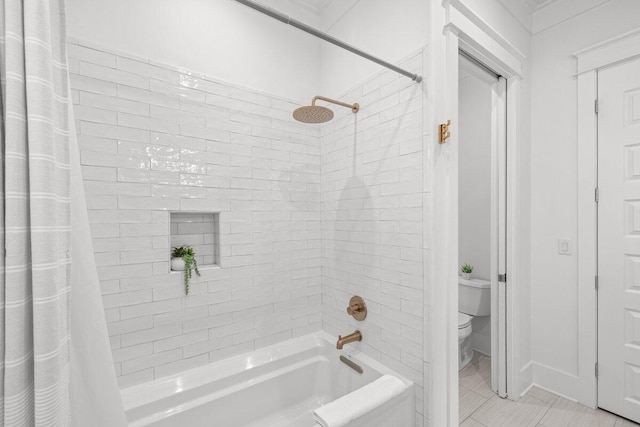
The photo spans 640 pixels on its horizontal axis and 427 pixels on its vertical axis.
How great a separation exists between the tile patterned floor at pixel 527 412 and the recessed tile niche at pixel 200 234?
1.86m

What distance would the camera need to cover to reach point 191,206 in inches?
62.7

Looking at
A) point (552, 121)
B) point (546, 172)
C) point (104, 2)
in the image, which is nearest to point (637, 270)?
point (546, 172)

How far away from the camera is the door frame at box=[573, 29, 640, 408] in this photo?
6.05ft

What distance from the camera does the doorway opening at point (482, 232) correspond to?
2.00 meters

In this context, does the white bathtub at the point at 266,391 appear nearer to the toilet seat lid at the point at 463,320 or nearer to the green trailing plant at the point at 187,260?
the green trailing plant at the point at 187,260

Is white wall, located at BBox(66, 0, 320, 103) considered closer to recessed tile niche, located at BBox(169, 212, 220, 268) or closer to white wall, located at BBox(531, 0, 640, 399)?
recessed tile niche, located at BBox(169, 212, 220, 268)

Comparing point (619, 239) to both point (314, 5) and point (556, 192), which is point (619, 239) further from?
point (314, 5)

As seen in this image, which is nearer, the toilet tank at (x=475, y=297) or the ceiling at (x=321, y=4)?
the ceiling at (x=321, y=4)

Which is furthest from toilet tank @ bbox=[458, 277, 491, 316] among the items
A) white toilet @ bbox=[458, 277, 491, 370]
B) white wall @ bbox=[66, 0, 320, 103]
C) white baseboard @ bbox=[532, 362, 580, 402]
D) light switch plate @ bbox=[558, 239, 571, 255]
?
white wall @ bbox=[66, 0, 320, 103]

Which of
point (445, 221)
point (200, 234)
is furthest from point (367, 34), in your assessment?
point (200, 234)

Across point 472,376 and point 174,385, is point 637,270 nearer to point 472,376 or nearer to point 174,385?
point 472,376

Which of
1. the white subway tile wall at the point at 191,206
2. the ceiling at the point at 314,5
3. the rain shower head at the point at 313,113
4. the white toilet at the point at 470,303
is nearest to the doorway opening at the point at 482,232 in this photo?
the white toilet at the point at 470,303

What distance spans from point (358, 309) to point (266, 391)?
721 mm

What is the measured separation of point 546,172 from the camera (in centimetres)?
207
